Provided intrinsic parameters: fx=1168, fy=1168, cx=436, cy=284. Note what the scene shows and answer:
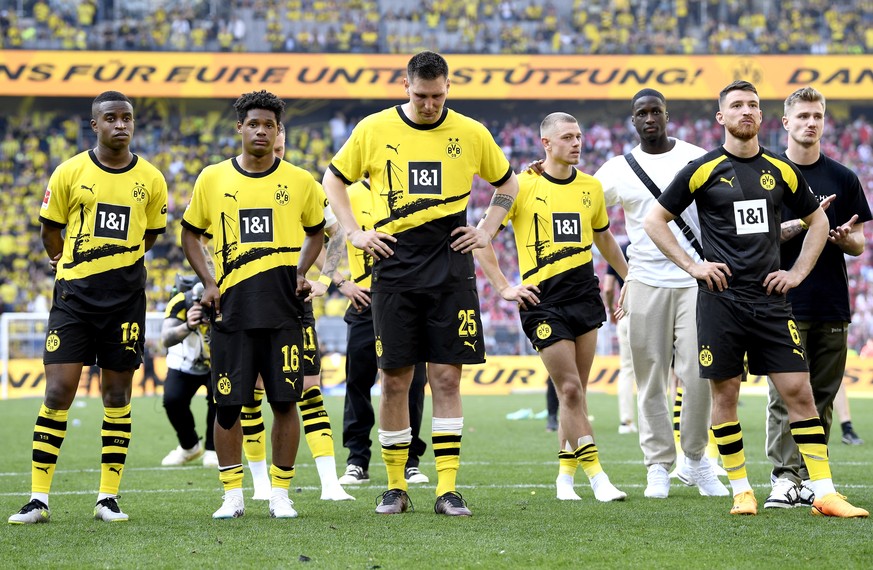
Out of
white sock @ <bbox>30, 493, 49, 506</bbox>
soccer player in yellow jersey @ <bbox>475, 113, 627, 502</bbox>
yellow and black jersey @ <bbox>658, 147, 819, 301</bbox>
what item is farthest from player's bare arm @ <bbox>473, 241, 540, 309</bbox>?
white sock @ <bbox>30, 493, 49, 506</bbox>

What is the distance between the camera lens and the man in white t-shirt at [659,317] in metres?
7.56

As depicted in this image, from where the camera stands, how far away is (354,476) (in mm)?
8906

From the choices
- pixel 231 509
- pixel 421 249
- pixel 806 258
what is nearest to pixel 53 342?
pixel 231 509

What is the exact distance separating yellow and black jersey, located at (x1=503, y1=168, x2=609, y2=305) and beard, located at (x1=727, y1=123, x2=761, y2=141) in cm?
139

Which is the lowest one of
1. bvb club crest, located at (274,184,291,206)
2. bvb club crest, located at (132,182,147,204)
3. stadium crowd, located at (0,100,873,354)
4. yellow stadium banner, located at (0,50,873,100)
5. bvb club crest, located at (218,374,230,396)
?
bvb club crest, located at (218,374,230,396)

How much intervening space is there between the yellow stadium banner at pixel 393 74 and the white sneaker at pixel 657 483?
28.5m

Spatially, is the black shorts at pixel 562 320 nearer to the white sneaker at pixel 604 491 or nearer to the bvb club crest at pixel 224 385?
the white sneaker at pixel 604 491

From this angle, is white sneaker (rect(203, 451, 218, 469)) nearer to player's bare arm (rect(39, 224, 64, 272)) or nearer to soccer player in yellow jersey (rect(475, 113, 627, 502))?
player's bare arm (rect(39, 224, 64, 272))

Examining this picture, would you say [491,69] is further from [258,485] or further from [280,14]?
[258,485]

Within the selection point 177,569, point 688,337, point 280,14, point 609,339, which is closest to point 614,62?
point 280,14

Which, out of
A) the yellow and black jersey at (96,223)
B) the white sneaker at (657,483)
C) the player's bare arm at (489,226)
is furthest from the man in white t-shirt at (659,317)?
the yellow and black jersey at (96,223)

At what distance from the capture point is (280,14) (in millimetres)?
36969

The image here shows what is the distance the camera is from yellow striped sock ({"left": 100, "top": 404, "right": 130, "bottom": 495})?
6.78m

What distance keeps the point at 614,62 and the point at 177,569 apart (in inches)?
1308
